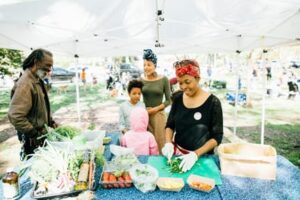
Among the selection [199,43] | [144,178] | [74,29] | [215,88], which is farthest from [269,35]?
[215,88]

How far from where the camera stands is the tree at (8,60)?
31.2ft

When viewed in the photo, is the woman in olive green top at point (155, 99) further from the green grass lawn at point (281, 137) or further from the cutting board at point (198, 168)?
the green grass lawn at point (281, 137)

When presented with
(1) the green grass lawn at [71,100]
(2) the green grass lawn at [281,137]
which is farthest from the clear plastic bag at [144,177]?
(1) the green grass lawn at [71,100]

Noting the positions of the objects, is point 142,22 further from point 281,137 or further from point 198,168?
point 281,137

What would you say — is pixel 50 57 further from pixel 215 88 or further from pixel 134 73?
pixel 134 73

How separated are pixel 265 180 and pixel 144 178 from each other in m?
0.97

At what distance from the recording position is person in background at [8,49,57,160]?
2615 mm

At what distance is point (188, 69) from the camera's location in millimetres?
2395

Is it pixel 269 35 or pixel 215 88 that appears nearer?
pixel 269 35

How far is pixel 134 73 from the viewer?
72.8 feet

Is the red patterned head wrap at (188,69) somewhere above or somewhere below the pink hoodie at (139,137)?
above

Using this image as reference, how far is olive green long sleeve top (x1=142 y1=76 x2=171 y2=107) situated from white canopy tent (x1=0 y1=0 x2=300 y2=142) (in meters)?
0.84

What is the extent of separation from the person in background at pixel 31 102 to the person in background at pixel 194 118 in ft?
4.68

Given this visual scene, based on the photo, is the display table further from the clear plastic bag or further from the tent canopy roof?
the tent canopy roof
